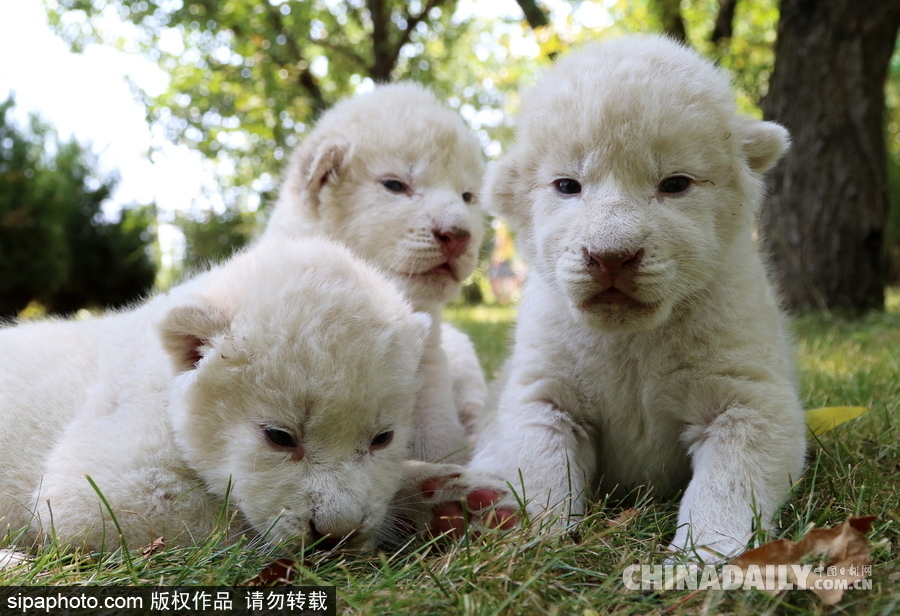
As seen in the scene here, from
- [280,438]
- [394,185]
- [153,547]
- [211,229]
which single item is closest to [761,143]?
[394,185]

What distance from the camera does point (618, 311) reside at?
288 cm

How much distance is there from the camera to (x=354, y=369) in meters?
2.75

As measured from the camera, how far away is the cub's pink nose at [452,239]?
4.44m

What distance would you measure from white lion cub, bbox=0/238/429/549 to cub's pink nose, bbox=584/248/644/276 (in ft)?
2.75

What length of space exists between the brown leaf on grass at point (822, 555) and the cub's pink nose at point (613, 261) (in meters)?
1.03

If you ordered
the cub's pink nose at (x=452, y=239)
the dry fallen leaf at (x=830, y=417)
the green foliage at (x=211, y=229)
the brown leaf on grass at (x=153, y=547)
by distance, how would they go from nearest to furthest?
1. the brown leaf on grass at (x=153, y=547)
2. the dry fallen leaf at (x=830, y=417)
3. the cub's pink nose at (x=452, y=239)
4. the green foliage at (x=211, y=229)

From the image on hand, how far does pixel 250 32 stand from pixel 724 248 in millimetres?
14585

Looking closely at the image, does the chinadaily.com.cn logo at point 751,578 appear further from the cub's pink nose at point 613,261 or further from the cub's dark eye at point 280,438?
the cub's dark eye at point 280,438

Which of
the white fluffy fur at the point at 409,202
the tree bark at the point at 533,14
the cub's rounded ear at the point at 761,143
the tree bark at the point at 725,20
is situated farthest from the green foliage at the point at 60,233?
the tree bark at the point at 725,20

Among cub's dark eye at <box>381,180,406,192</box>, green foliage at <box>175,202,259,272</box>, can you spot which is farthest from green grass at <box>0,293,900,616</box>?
green foliage at <box>175,202,259,272</box>

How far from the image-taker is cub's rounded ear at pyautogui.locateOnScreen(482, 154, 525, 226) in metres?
3.38

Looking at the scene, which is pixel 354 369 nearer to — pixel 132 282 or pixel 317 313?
pixel 317 313

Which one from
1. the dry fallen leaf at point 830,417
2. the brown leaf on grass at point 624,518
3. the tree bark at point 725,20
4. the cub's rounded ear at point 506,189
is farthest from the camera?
the tree bark at point 725,20

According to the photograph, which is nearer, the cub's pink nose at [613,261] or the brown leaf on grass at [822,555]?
the brown leaf on grass at [822,555]
